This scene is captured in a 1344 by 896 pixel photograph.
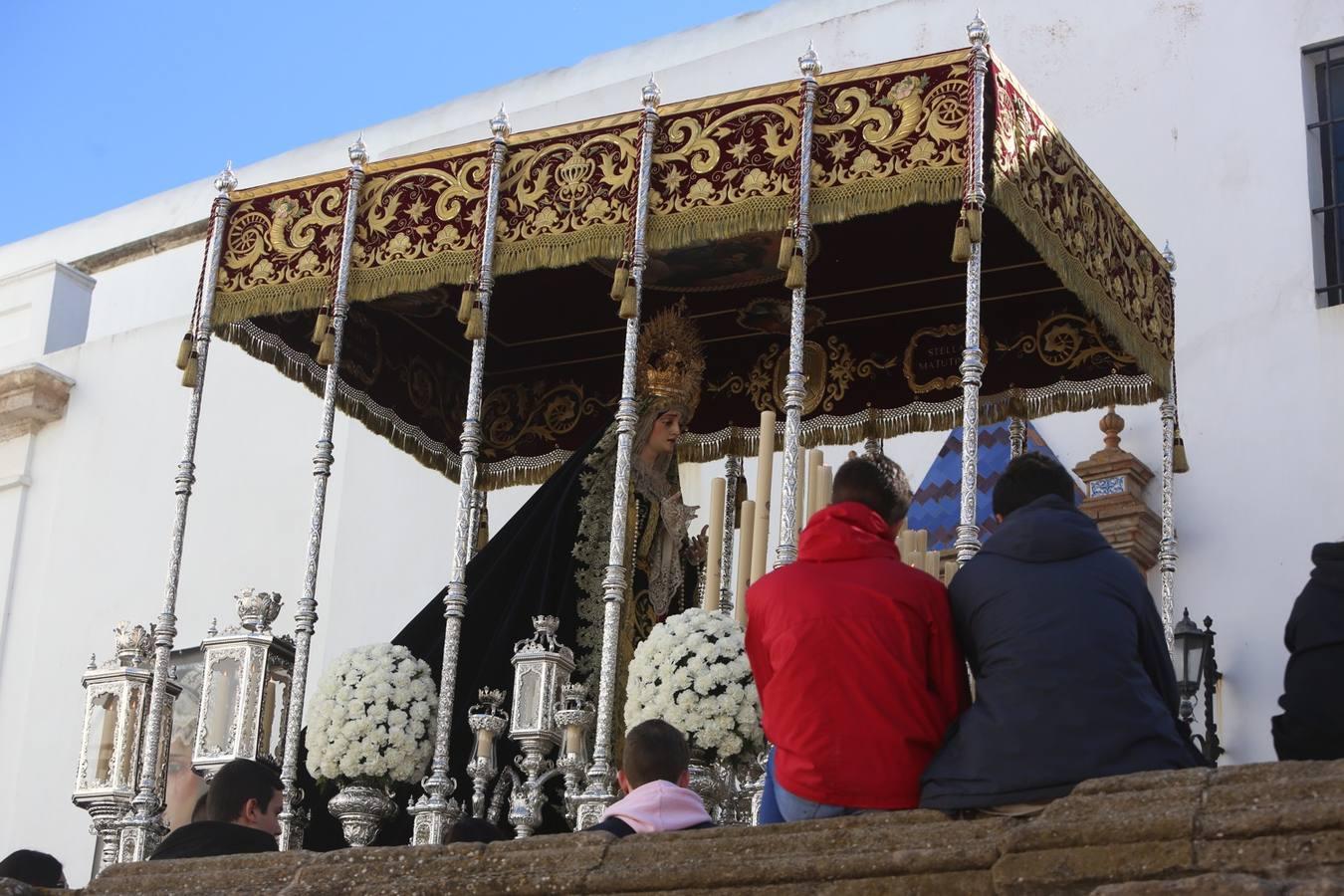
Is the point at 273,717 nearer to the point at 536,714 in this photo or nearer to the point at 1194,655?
the point at 536,714

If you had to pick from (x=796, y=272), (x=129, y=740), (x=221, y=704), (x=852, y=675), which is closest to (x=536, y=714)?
(x=221, y=704)

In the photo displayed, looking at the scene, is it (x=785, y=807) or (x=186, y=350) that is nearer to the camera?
(x=785, y=807)

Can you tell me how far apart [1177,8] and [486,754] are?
504cm

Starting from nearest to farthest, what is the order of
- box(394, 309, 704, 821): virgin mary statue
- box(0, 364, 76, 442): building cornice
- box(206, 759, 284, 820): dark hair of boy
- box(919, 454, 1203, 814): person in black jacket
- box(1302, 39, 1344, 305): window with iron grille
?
box(919, 454, 1203, 814): person in black jacket → box(206, 759, 284, 820): dark hair of boy → box(394, 309, 704, 821): virgin mary statue → box(1302, 39, 1344, 305): window with iron grille → box(0, 364, 76, 442): building cornice

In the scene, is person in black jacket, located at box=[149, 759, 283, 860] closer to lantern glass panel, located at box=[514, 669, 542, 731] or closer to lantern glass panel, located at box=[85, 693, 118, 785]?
lantern glass panel, located at box=[514, 669, 542, 731]

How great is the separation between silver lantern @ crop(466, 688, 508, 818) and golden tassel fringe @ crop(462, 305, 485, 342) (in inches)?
42.9

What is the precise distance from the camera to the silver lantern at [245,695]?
6.59m

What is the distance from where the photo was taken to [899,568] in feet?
14.3

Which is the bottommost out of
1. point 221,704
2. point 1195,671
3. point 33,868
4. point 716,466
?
point 33,868

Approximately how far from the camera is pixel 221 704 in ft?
21.9

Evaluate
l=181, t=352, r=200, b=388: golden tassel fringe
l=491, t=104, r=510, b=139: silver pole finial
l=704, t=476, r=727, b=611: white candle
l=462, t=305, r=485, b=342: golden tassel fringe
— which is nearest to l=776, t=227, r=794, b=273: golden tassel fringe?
l=704, t=476, r=727, b=611: white candle

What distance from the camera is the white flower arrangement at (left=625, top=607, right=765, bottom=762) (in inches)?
224

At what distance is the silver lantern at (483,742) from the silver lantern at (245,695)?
2.08 feet

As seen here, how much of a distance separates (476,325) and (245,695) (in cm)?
137
